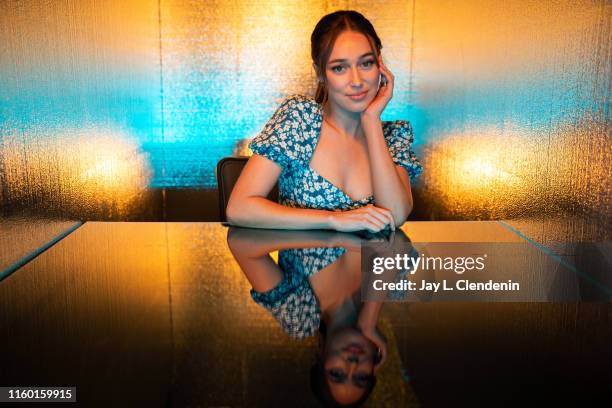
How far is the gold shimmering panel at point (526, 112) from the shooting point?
1.38m

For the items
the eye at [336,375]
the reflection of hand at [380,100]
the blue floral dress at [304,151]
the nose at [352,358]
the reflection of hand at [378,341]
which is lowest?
the reflection of hand at [378,341]

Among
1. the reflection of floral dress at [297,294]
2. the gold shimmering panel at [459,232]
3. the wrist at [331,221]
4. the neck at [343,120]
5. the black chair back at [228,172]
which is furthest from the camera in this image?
the black chair back at [228,172]

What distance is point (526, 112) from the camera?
189 centimetres

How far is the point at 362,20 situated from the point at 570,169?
2.68ft

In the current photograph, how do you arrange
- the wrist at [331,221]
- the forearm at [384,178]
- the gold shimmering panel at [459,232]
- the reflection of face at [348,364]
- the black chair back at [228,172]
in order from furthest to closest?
the black chair back at [228,172]
the forearm at [384,178]
the wrist at [331,221]
the gold shimmering panel at [459,232]
the reflection of face at [348,364]

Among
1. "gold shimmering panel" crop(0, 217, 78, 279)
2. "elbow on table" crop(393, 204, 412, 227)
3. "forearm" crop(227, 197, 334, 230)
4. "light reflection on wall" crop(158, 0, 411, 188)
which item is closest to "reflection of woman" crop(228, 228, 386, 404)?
"forearm" crop(227, 197, 334, 230)

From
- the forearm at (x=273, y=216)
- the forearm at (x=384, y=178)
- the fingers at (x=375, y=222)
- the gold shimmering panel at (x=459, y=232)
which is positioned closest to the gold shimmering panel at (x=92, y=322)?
the forearm at (x=273, y=216)

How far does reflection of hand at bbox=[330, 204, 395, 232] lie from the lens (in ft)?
5.53

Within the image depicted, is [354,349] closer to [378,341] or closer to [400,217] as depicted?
[378,341]

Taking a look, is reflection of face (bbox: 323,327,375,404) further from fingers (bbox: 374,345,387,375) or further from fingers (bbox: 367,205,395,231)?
fingers (bbox: 367,205,395,231)

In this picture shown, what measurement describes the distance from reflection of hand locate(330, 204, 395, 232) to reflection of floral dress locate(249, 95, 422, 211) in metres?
0.30

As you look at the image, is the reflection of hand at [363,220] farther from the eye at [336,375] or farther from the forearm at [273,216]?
the eye at [336,375]

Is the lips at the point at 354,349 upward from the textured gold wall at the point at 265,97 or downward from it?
downward

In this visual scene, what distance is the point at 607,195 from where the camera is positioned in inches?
50.9
